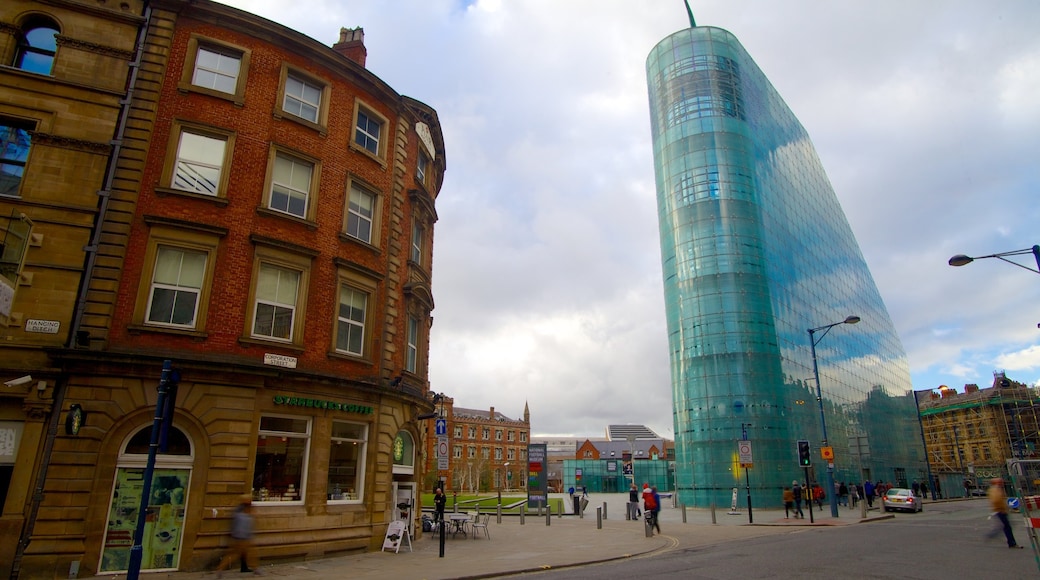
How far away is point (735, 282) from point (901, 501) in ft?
62.9

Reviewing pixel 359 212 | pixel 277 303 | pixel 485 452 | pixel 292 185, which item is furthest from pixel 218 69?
pixel 485 452

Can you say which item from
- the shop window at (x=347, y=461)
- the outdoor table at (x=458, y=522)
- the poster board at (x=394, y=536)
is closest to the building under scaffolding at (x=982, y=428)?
the outdoor table at (x=458, y=522)

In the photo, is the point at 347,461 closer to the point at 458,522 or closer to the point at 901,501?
the point at 458,522

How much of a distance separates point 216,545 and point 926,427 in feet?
447

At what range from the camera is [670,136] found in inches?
2167

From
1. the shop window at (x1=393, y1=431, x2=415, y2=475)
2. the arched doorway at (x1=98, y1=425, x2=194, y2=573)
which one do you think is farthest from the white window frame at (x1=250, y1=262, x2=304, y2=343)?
the shop window at (x1=393, y1=431, x2=415, y2=475)

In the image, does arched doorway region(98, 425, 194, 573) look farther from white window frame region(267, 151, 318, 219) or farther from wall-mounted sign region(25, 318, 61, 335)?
white window frame region(267, 151, 318, 219)

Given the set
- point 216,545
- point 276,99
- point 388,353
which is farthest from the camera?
point 388,353

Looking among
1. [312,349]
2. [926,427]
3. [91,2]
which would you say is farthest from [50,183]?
[926,427]

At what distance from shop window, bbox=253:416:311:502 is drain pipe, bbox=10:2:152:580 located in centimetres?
424

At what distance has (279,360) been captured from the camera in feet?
52.2

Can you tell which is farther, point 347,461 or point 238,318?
point 347,461

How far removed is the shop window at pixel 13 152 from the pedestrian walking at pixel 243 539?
9435mm

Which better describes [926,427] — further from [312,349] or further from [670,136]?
[312,349]
